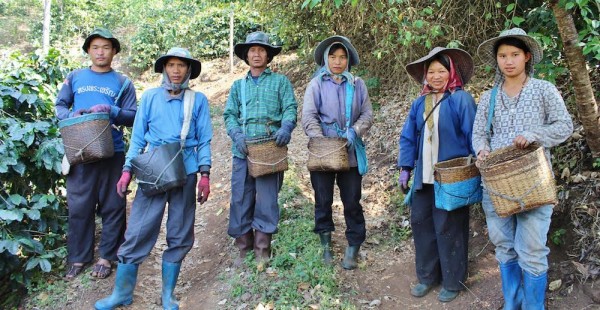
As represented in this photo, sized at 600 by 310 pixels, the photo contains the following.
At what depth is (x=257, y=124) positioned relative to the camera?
4.42 metres

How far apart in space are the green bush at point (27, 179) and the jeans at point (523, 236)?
157 inches

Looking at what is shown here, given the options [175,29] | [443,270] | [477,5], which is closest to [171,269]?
[443,270]

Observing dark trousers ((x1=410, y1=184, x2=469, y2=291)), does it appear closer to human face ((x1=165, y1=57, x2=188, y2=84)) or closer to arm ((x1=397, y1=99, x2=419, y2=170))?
arm ((x1=397, y1=99, x2=419, y2=170))

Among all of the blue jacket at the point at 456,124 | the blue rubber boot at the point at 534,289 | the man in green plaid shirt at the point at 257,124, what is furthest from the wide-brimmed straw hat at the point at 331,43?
the blue rubber boot at the point at 534,289

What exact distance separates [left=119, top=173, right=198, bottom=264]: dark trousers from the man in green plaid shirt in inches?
→ 22.3

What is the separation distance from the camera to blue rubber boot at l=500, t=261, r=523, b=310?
3504 millimetres

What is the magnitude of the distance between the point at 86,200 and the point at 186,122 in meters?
1.45

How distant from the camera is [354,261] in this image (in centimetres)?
466

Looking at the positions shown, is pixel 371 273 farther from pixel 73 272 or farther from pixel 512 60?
pixel 73 272

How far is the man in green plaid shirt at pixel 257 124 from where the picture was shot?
14.5 ft

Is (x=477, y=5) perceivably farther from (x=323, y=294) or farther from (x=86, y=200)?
(x=86, y=200)

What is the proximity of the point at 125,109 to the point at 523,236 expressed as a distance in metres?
3.64

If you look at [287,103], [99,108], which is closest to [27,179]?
[99,108]

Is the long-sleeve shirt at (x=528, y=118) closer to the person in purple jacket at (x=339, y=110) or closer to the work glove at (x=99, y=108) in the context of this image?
the person in purple jacket at (x=339, y=110)
